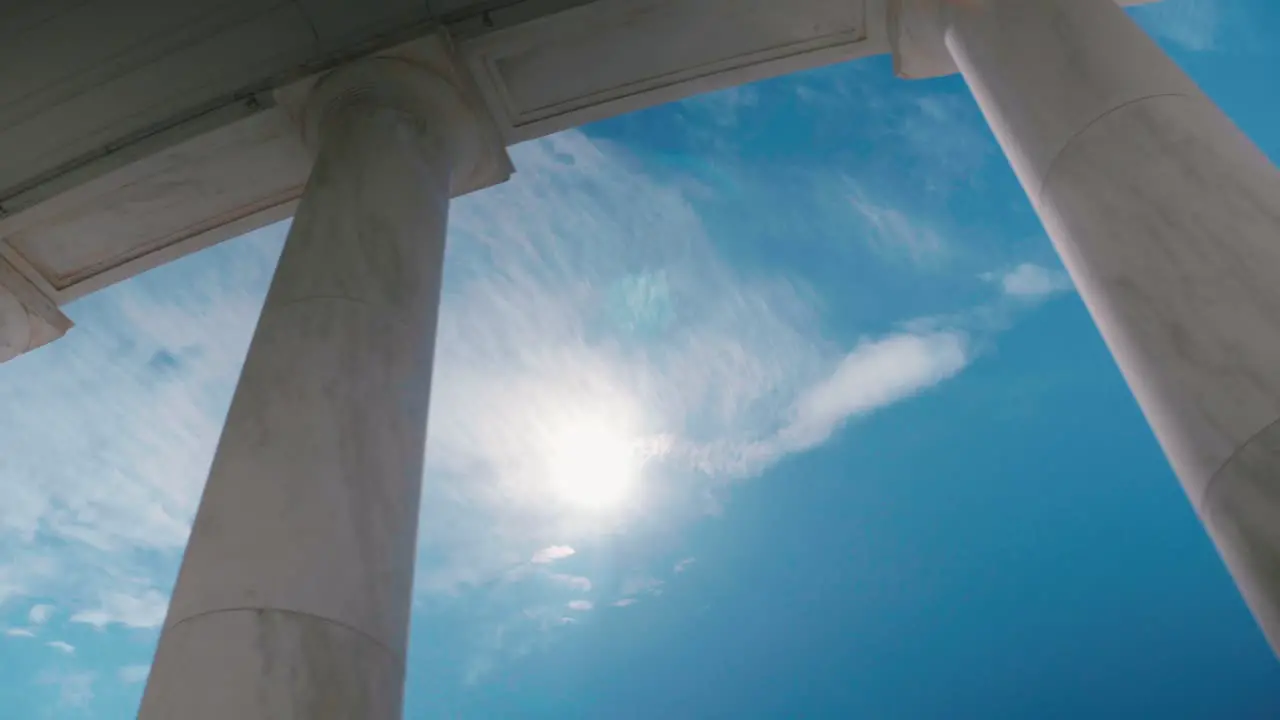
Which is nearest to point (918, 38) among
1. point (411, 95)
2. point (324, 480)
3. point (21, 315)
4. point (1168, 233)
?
point (1168, 233)

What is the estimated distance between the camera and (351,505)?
24312 millimetres

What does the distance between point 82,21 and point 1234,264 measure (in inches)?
2069

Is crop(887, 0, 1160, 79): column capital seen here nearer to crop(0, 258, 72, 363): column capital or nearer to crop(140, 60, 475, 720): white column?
crop(140, 60, 475, 720): white column

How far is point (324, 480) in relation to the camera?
24.4 m

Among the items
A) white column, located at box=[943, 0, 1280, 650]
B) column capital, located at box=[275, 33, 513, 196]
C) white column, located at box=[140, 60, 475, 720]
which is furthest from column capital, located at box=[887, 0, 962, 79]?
white column, located at box=[140, 60, 475, 720]

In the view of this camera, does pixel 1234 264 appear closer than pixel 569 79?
Yes

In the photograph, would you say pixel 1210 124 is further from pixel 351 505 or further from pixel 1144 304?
pixel 351 505

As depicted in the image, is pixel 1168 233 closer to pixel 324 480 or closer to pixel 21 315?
pixel 324 480

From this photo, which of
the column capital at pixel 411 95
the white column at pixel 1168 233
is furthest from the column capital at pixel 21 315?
the white column at pixel 1168 233

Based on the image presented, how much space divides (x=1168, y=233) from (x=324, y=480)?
24.5 metres

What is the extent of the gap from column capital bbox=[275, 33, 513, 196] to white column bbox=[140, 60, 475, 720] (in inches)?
172

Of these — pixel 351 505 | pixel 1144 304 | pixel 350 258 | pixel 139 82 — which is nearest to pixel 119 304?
pixel 139 82

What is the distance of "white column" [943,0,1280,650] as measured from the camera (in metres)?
17.8

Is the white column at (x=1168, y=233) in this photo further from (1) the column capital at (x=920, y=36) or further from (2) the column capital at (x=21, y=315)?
(2) the column capital at (x=21, y=315)
